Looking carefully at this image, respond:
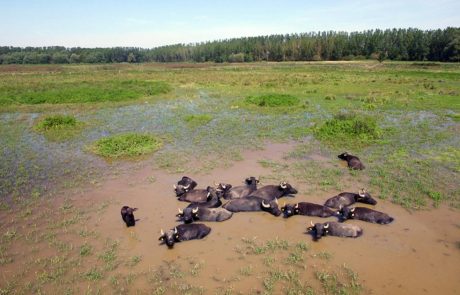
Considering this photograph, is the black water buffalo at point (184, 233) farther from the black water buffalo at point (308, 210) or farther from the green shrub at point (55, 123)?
the green shrub at point (55, 123)

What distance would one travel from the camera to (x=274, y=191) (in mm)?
11602

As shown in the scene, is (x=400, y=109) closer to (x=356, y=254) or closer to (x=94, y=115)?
(x=356, y=254)

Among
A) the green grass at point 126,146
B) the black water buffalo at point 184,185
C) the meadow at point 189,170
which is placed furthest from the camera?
the green grass at point 126,146

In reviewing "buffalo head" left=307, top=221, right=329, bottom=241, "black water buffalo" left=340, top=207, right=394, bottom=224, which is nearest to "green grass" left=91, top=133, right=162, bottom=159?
"buffalo head" left=307, top=221, right=329, bottom=241

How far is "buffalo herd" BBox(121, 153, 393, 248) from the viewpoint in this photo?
365 inches

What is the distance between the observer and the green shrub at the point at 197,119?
22.2m

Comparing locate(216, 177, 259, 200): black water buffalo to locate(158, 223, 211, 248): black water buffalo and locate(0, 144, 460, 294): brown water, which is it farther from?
locate(158, 223, 211, 248): black water buffalo

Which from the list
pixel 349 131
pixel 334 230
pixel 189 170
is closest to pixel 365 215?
pixel 334 230

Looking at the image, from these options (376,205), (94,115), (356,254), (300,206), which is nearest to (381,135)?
(376,205)

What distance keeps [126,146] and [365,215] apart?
11693mm

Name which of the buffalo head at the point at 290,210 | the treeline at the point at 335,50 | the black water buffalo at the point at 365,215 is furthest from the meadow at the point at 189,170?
the treeline at the point at 335,50

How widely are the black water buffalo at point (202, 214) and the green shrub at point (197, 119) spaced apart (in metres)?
12.0

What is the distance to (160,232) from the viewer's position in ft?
31.8

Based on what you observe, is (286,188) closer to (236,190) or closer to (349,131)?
(236,190)
